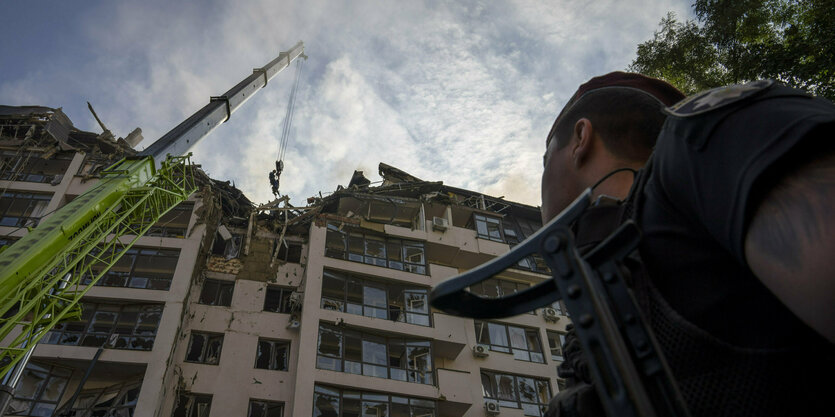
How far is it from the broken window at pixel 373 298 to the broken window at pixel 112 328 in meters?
7.45

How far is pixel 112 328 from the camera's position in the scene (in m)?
20.2

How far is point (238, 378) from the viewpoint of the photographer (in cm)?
1991

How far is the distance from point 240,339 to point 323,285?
14.3 feet

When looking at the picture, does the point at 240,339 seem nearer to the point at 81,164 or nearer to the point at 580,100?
the point at 81,164

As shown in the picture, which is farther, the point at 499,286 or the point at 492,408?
the point at 499,286

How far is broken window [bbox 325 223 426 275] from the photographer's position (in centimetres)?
2472

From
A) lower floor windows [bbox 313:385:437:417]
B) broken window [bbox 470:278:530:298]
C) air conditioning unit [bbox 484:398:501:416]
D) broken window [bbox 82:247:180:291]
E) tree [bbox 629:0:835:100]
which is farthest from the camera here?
broken window [bbox 470:278:530:298]

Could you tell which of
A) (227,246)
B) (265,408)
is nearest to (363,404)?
(265,408)

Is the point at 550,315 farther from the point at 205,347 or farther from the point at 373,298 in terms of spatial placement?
the point at 205,347

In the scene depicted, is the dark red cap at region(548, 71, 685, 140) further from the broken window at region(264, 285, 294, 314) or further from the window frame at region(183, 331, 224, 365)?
the broken window at region(264, 285, 294, 314)

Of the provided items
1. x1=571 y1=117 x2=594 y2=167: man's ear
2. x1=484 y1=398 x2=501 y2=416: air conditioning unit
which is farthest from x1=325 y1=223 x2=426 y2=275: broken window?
x1=571 y1=117 x2=594 y2=167: man's ear

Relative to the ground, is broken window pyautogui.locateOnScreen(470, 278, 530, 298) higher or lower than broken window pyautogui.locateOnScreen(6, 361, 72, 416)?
higher

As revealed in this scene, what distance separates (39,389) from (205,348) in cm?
612

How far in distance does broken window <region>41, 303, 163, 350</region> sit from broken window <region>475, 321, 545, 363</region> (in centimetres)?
1528
